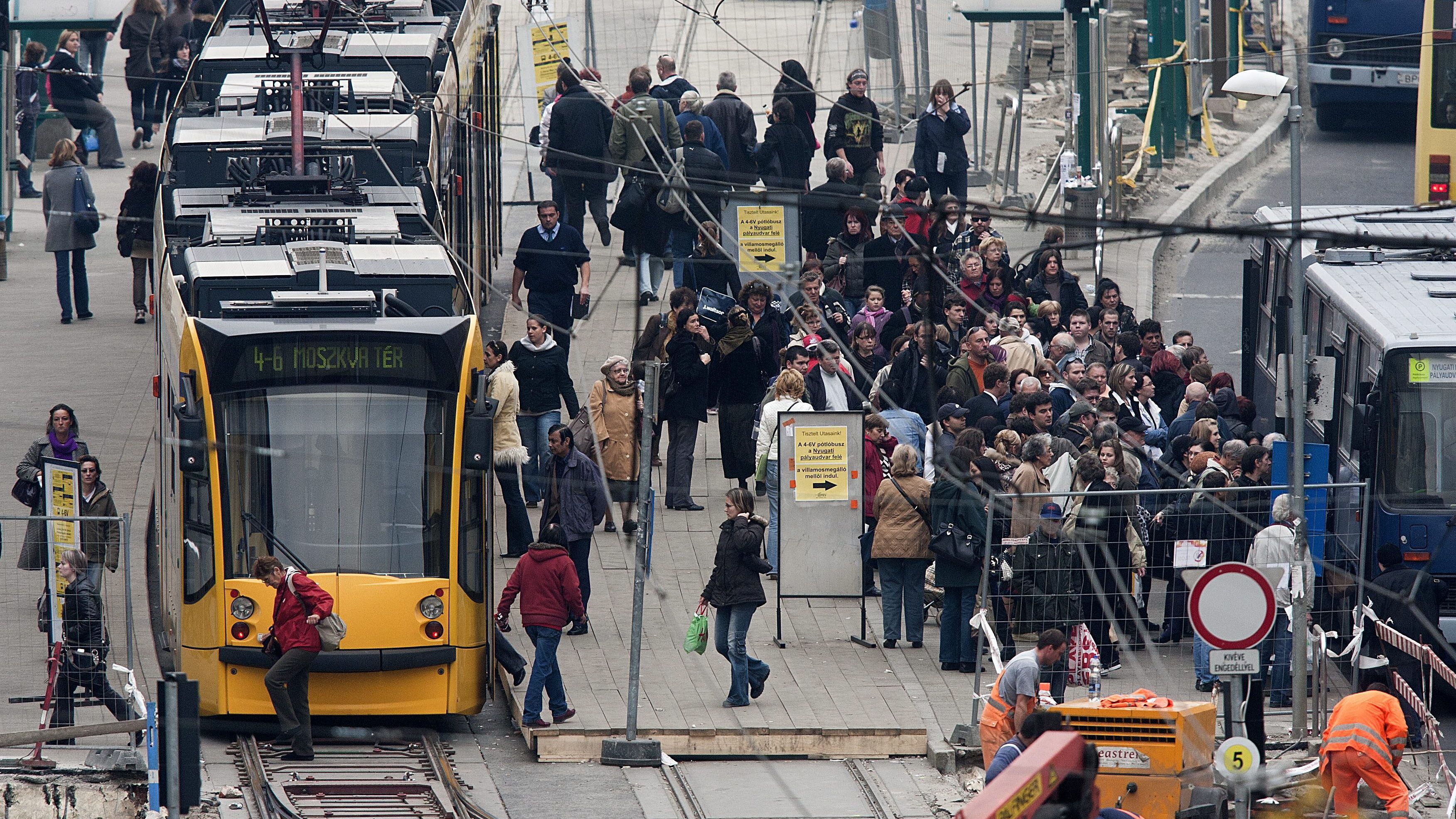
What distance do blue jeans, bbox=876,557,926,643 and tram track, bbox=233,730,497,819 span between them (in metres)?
3.28

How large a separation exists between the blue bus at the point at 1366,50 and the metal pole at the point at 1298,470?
52.5ft

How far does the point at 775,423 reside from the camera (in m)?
16.4

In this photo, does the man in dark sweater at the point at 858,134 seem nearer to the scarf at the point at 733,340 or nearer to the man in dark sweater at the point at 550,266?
the man in dark sweater at the point at 550,266

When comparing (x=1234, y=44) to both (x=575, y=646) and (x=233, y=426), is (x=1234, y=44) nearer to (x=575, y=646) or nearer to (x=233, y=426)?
(x=575, y=646)

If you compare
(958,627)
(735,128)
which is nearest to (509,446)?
(958,627)

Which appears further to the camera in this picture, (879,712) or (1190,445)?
(1190,445)

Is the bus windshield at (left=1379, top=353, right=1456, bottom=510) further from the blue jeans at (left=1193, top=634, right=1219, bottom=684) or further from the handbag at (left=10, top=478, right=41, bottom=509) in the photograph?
the handbag at (left=10, top=478, right=41, bottom=509)

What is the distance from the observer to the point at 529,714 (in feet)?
45.5

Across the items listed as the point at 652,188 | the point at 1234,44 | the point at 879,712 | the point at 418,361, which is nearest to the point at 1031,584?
the point at 879,712

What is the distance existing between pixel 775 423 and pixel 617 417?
3.92 ft

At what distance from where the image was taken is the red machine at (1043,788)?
7.11m

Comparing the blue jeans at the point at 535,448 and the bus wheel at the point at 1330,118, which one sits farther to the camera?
the bus wheel at the point at 1330,118

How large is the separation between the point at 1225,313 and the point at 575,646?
11747 millimetres

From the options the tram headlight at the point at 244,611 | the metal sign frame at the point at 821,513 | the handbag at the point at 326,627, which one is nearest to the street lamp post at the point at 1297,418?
the metal sign frame at the point at 821,513
